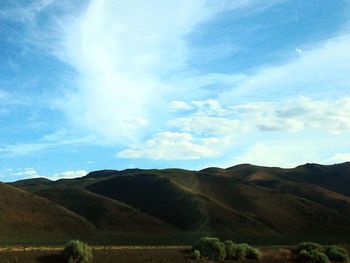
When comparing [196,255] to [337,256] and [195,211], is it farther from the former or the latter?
[195,211]

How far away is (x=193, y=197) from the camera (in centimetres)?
17338

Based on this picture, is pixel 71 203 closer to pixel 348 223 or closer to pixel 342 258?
pixel 348 223

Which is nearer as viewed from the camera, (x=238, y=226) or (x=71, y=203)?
(x=238, y=226)

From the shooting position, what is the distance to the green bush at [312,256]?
48688mm

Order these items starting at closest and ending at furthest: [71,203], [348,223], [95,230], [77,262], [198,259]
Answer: [77,262] → [198,259] → [95,230] → [71,203] → [348,223]

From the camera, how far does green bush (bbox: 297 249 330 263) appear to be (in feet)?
160

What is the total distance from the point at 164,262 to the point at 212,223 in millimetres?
110675

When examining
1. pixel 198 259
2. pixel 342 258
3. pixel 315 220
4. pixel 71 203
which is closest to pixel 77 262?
pixel 198 259

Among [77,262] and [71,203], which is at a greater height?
[71,203]

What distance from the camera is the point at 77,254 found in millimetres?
A: 42156

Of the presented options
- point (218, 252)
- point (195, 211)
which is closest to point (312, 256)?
point (218, 252)

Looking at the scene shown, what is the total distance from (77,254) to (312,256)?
21.3m

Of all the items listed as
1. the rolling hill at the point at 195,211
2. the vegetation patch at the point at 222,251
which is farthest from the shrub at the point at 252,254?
the rolling hill at the point at 195,211

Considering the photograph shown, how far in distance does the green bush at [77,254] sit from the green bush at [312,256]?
1980 centimetres
